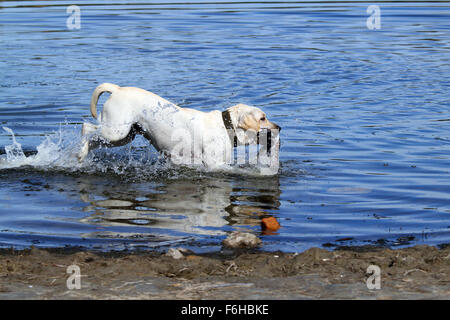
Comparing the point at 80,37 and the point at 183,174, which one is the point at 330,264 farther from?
the point at 80,37

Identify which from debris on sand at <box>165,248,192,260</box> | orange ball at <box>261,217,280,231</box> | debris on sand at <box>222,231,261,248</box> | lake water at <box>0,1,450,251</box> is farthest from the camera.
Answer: lake water at <box>0,1,450,251</box>

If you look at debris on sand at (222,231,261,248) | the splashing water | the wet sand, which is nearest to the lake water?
the splashing water

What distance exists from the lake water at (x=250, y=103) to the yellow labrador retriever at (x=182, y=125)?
39 cm

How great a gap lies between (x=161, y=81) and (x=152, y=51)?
3.84 metres

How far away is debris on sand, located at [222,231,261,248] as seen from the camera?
6.36 meters

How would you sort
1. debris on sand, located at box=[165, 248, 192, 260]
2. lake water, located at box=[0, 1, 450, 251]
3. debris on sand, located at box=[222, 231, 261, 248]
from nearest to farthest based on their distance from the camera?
debris on sand, located at box=[165, 248, 192, 260] < debris on sand, located at box=[222, 231, 261, 248] < lake water, located at box=[0, 1, 450, 251]

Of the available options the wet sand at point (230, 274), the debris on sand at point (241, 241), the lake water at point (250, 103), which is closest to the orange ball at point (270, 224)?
the lake water at point (250, 103)

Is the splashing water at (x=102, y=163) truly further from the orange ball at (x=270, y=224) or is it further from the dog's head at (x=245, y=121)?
the orange ball at (x=270, y=224)

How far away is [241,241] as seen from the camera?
638 centimetres

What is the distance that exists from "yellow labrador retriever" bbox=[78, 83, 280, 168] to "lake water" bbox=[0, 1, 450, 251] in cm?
39

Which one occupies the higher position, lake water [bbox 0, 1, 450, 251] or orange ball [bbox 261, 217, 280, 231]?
lake water [bbox 0, 1, 450, 251]

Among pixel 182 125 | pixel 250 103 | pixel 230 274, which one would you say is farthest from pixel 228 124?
pixel 250 103

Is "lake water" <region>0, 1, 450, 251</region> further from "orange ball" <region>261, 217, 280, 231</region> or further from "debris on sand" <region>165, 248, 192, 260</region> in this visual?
"debris on sand" <region>165, 248, 192, 260</region>
